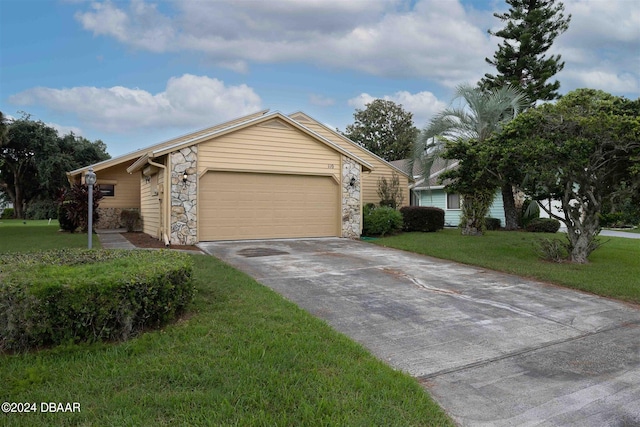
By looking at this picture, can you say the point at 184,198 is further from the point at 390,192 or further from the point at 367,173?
the point at 390,192

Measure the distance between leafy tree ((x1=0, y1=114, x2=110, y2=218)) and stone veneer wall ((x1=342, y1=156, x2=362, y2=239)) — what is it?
24.9 m

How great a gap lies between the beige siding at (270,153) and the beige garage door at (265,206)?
0.29 m

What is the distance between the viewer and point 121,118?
19.1 meters

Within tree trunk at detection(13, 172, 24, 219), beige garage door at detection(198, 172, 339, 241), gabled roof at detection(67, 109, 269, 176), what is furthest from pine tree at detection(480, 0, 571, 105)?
tree trunk at detection(13, 172, 24, 219)

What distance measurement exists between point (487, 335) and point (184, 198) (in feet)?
29.4

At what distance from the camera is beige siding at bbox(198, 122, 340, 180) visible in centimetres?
1161

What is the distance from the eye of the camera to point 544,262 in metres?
8.94

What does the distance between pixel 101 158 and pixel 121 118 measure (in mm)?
16568

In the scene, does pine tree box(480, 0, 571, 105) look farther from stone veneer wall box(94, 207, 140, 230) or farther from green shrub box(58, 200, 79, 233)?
green shrub box(58, 200, 79, 233)

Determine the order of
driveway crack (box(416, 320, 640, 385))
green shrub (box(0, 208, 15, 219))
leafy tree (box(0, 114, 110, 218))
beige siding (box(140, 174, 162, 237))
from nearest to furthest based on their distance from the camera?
1. driveway crack (box(416, 320, 640, 385))
2. beige siding (box(140, 174, 162, 237))
3. leafy tree (box(0, 114, 110, 218))
4. green shrub (box(0, 208, 15, 219))

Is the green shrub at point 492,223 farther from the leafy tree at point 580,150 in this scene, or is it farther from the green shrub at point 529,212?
the leafy tree at point 580,150

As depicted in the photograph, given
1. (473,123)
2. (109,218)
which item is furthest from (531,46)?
(109,218)

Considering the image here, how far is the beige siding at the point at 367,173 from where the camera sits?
61.6ft

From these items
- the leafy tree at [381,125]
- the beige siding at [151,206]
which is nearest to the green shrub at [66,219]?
the beige siding at [151,206]
